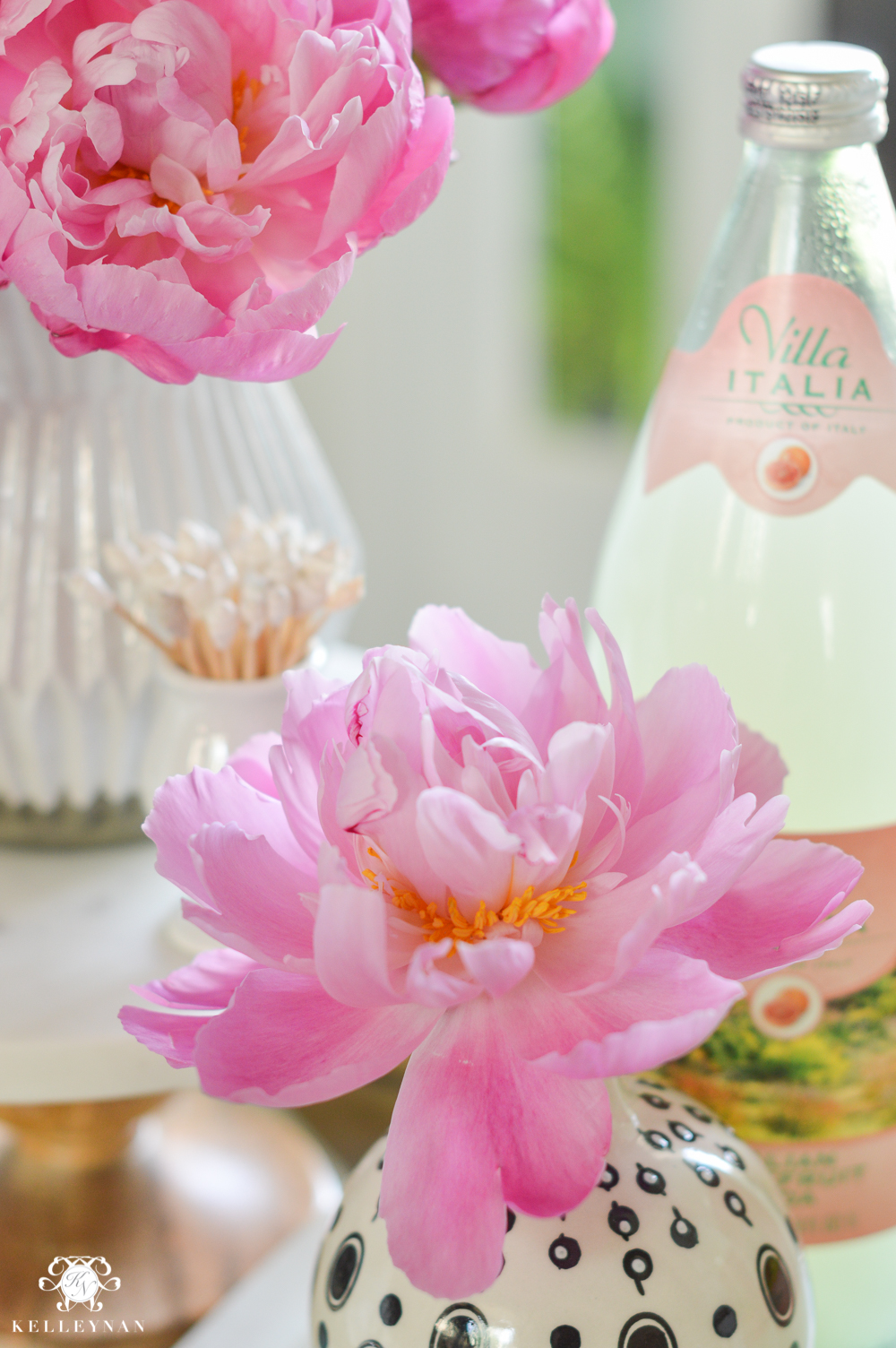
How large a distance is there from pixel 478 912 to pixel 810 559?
0.20m

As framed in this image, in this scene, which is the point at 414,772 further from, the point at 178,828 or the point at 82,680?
the point at 82,680

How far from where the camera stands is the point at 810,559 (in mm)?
368

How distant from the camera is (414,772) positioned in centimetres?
20

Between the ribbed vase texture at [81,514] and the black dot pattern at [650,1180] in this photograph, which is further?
the ribbed vase texture at [81,514]

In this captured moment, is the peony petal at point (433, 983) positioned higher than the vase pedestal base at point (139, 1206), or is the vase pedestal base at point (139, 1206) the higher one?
the peony petal at point (433, 983)

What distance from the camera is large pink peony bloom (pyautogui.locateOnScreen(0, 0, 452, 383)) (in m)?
0.21

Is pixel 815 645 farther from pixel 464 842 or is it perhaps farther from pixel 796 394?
pixel 464 842

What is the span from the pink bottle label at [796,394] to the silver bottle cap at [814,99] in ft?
0.12

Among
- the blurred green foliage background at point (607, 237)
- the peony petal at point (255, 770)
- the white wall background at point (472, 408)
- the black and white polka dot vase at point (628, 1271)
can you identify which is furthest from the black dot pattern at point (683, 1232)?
the blurred green foliage background at point (607, 237)

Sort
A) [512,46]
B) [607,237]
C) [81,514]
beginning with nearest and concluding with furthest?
1. [512,46]
2. [81,514]
3. [607,237]

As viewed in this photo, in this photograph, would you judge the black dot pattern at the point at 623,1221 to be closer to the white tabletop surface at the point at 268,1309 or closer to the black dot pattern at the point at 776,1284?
the black dot pattern at the point at 776,1284

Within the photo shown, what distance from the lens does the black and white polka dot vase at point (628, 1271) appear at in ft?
0.74

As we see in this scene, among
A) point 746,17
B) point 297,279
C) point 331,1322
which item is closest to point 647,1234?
point 331,1322

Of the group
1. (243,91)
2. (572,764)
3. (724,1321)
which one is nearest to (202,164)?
(243,91)
